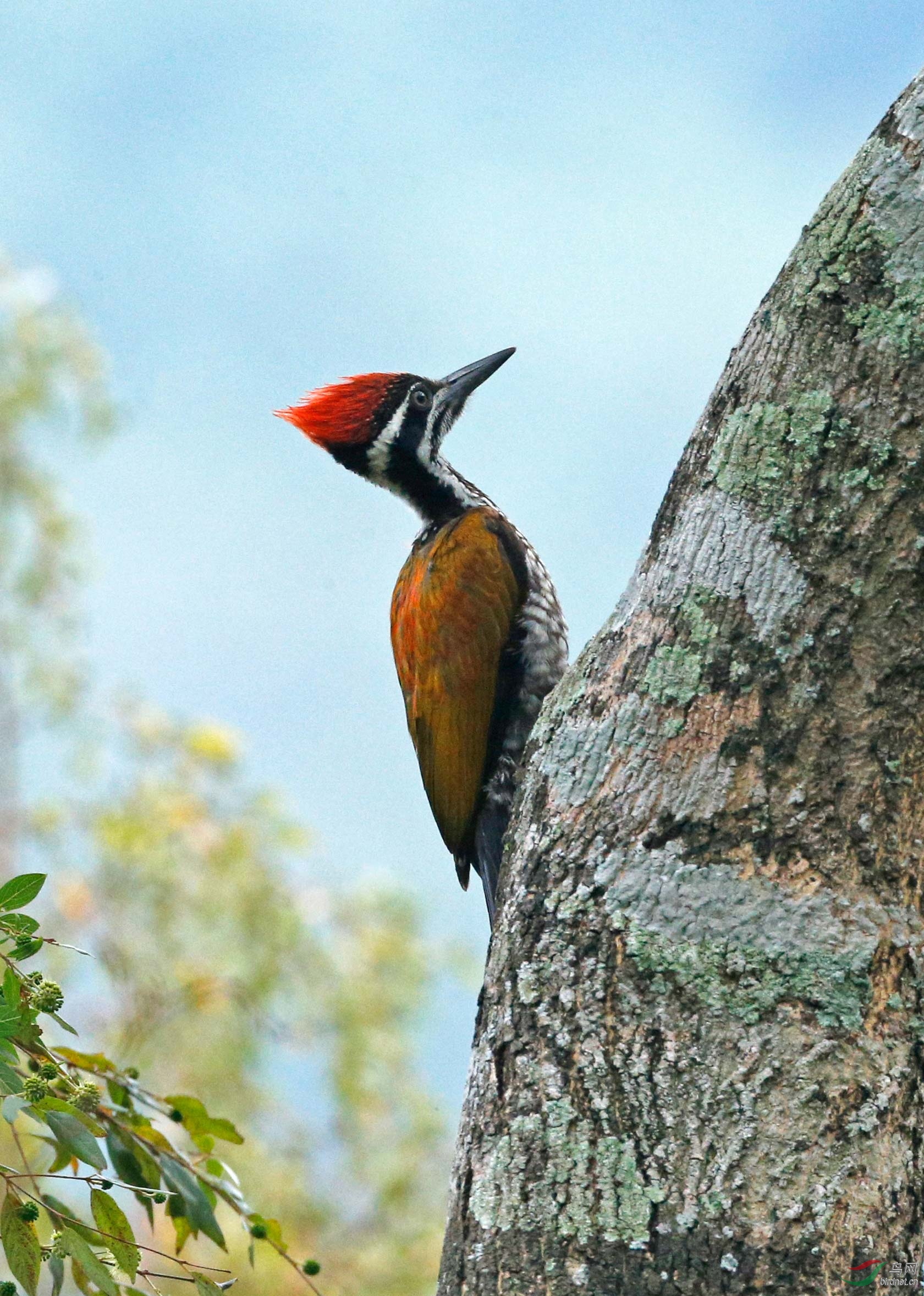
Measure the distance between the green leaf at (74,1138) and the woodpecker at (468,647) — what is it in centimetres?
159

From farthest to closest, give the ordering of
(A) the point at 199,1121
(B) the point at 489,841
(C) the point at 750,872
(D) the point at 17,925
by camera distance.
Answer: (B) the point at 489,841 → (A) the point at 199,1121 → (C) the point at 750,872 → (D) the point at 17,925

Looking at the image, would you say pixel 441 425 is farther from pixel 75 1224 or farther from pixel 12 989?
pixel 75 1224

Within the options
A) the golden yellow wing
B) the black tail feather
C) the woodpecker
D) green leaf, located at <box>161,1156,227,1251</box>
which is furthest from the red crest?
green leaf, located at <box>161,1156,227,1251</box>

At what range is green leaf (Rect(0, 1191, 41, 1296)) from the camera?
1389 mm

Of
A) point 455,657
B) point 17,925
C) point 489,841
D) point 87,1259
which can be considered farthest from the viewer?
point 455,657

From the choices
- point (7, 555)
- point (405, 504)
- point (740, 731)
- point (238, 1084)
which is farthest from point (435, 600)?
point (7, 555)

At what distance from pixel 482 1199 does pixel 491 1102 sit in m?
0.11

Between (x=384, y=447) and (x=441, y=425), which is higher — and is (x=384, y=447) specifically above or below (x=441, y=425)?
below

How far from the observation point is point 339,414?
12.4ft

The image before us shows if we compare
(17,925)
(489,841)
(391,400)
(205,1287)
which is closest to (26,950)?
(17,925)

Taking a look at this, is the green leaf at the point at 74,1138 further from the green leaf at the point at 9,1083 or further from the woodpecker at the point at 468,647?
the woodpecker at the point at 468,647

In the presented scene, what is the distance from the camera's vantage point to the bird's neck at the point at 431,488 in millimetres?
3781

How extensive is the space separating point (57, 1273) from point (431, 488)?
261 cm

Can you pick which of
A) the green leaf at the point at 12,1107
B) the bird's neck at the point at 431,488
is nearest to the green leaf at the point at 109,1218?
the green leaf at the point at 12,1107
